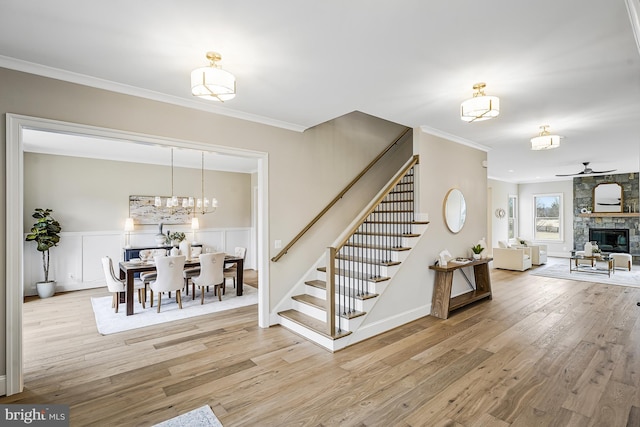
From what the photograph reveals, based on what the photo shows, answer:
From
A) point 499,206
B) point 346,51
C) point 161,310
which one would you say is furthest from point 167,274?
point 499,206

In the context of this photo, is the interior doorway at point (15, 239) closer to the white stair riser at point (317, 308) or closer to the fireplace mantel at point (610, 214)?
the white stair riser at point (317, 308)

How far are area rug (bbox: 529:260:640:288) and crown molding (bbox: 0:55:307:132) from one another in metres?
7.99

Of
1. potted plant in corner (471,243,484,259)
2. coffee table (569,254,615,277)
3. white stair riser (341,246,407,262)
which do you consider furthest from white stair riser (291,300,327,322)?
coffee table (569,254,615,277)

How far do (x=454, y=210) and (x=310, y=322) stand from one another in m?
3.06

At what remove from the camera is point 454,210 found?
16.8 ft

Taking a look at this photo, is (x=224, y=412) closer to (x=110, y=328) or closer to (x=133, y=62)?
(x=110, y=328)

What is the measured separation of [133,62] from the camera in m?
2.62

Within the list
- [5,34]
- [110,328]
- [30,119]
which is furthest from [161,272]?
→ [5,34]

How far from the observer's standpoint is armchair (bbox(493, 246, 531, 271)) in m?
8.38

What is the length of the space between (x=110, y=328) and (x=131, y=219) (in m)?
3.54

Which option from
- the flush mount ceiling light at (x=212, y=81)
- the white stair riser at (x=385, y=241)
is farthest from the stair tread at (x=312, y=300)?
the flush mount ceiling light at (x=212, y=81)

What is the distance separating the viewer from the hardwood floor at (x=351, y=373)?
7.67 feet

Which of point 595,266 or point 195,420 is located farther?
point 595,266

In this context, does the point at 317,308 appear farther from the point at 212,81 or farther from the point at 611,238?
the point at 611,238
